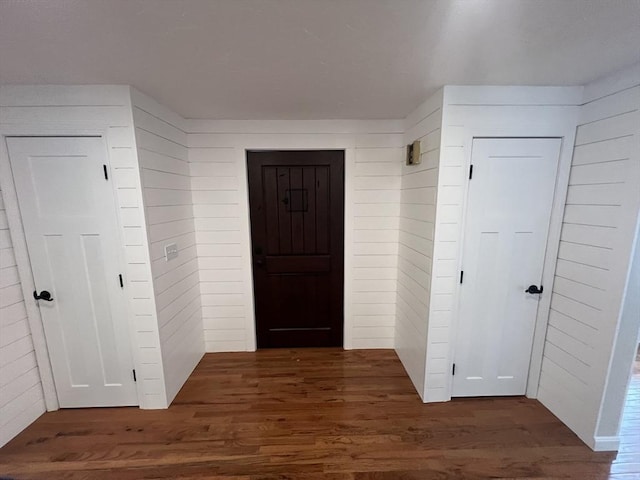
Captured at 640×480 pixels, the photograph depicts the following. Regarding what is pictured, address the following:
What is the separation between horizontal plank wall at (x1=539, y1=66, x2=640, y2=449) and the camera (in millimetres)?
1509

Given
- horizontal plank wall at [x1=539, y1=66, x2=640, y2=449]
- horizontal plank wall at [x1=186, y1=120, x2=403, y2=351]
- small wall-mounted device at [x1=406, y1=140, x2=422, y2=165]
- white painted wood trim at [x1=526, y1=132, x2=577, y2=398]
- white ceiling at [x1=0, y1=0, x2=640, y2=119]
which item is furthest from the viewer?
horizontal plank wall at [x1=186, y1=120, x2=403, y2=351]

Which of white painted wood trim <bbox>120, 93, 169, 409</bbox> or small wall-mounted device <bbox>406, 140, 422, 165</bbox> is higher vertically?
small wall-mounted device <bbox>406, 140, 422, 165</bbox>

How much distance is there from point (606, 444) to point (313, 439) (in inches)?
73.8

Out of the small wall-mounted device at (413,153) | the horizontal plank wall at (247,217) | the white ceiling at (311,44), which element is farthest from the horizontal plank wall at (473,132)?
the horizontal plank wall at (247,217)

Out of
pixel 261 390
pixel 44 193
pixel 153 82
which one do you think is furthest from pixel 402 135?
pixel 44 193

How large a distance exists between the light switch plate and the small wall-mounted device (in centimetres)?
216

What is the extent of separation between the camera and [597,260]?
1.66m

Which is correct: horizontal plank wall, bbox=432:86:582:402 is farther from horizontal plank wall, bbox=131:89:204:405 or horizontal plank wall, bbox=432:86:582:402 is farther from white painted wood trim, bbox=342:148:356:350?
horizontal plank wall, bbox=131:89:204:405

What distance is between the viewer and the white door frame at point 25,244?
1.71 metres

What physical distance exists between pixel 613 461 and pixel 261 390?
2399mm

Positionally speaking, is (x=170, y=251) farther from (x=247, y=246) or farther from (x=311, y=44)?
(x=311, y=44)

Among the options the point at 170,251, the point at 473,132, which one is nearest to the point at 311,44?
the point at 473,132

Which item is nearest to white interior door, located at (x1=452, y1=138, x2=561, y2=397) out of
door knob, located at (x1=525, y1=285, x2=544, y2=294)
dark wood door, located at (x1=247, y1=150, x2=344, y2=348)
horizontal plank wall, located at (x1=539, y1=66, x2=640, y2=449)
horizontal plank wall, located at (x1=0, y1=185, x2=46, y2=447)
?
door knob, located at (x1=525, y1=285, x2=544, y2=294)

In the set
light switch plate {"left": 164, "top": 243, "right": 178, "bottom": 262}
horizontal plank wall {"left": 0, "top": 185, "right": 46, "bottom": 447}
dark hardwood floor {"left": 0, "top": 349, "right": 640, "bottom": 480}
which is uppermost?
A: light switch plate {"left": 164, "top": 243, "right": 178, "bottom": 262}
